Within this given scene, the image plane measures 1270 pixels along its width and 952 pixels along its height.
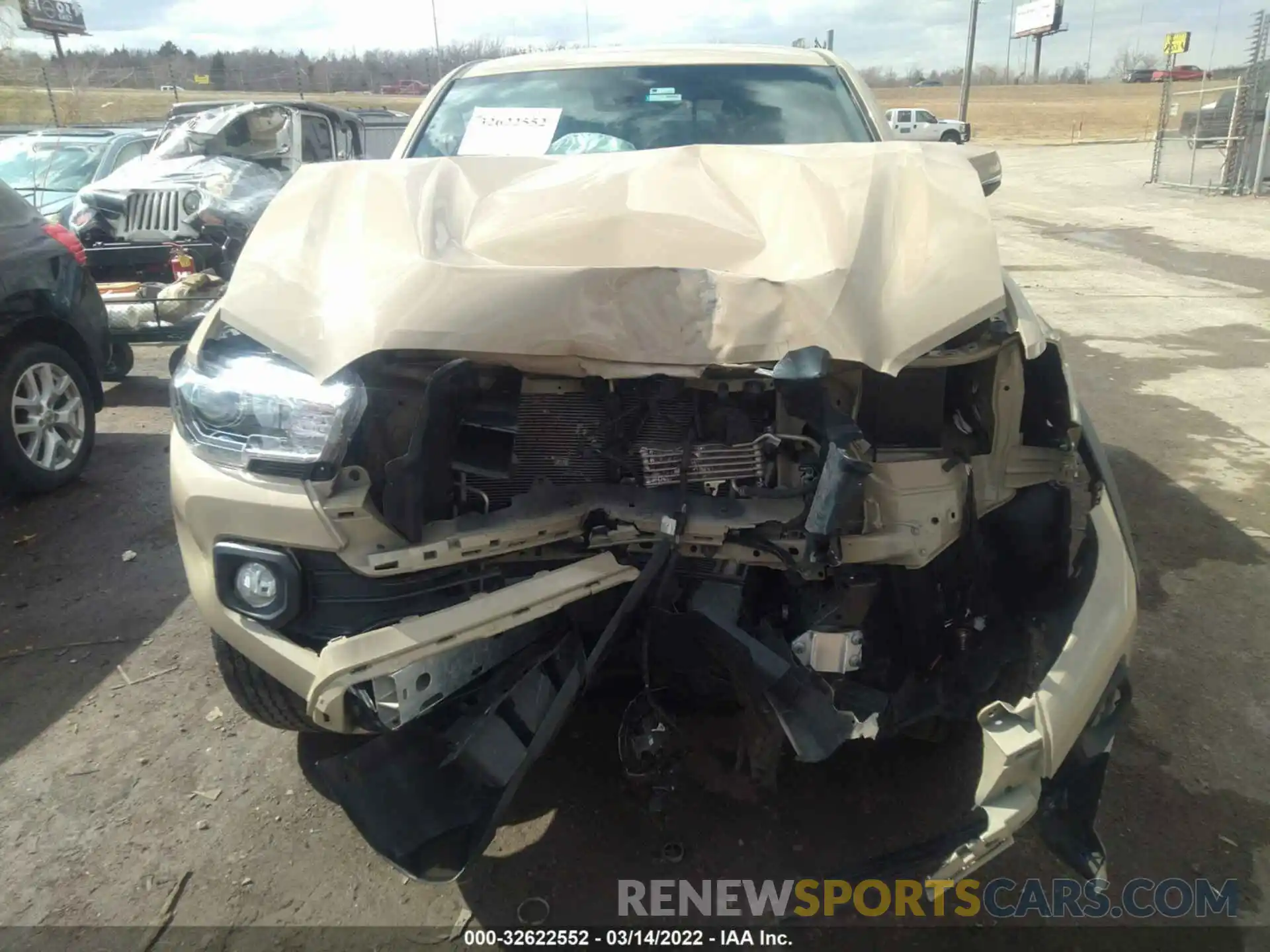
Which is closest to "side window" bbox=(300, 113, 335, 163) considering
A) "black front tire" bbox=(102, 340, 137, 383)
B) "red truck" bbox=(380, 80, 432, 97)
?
"black front tire" bbox=(102, 340, 137, 383)

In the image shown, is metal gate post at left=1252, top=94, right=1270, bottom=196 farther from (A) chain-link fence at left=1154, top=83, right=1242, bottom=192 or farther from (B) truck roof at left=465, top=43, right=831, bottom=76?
(B) truck roof at left=465, top=43, right=831, bottom=76

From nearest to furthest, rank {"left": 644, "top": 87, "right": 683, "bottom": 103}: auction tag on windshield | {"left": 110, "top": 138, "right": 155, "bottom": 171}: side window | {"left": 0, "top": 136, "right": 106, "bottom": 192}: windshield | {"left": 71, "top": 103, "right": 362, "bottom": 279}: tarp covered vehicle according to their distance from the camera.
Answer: {"left": 644, "top": 87, "right": 683, "bottom": 103}: auction tag on windshield < {"left": 71, "top": 103, "right": 362, "bottom": 279}: tarp covered vehicle < {"left": 0, "top": 136, "right": 106, "bottom": 192}: windshield < {"left": 110, "top": 138, "right": 155, "bottom": 171}: side window

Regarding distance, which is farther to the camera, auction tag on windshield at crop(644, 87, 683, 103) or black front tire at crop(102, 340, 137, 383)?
black front tire at crop(102, 340, 137, 383)

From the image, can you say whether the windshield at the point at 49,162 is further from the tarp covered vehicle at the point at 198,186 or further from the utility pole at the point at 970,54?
the utility pole at the point at 970,54

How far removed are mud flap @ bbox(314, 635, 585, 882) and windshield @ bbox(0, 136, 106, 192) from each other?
31.4ft

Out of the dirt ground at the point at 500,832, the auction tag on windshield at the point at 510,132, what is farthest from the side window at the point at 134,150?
the auction tag on windshield at the point at 510,132

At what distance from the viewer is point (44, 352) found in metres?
4.64

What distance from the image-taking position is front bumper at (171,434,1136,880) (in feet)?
6.05

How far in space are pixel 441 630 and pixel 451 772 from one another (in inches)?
16.2

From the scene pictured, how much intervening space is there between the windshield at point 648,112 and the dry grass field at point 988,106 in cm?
2512

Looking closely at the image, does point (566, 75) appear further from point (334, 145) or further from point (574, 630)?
point (334, 145)

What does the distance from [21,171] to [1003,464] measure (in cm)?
1053

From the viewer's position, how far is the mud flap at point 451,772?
1.94 metres

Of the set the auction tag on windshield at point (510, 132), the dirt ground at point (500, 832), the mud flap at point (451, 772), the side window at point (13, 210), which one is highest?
the auction tag on windshield at point (510, 132)
